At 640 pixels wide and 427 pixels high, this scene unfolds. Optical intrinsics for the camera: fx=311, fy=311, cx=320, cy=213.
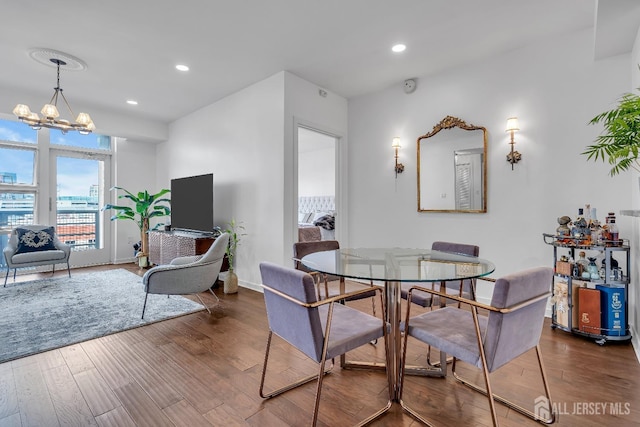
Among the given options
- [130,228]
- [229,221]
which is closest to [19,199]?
[130,228]

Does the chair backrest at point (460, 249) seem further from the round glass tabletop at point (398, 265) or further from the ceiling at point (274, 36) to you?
the ceiling at point (274, 36)

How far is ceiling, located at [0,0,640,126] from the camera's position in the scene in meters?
2.63

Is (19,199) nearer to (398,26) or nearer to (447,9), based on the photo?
(398,26)

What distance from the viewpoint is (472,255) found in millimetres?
2566

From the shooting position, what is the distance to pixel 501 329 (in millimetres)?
1382

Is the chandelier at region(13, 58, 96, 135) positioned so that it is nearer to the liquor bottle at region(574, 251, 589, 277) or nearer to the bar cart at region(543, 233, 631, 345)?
the bar cart at region(543, 233, 631, 345)

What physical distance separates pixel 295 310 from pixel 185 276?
2144mm

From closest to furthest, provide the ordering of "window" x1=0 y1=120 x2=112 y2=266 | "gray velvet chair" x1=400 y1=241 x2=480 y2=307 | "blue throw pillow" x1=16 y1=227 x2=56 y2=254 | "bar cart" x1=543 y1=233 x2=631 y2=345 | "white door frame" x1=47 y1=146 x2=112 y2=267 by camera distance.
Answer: "gray velvet chair" x1=400 y1=241 x2=480 y2=307 < "bar cart" x1=543 y1=233 x2=631 y2=345 < "blue throw pillow" x1=16 y1=227 x2=56 y2=254 < "window" x1=0 y1=120 x2=112 y2=266 < "white door frame" x1=47 y1=146 x2=112 y2=267

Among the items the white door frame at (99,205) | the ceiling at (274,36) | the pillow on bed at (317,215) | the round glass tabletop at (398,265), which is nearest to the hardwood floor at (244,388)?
the round glass tabletop at (398,265)

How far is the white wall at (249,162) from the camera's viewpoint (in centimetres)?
402

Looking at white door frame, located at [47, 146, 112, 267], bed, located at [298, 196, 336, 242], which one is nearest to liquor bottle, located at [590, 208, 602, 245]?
bed, located at [298, 196, 336, 242]

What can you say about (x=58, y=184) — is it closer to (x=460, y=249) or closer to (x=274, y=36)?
(x=274, y=36)

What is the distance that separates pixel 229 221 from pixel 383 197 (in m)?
2.35

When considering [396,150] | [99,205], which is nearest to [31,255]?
[99,205]
